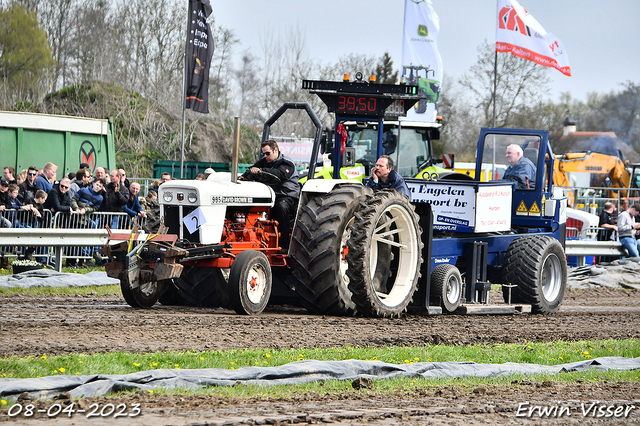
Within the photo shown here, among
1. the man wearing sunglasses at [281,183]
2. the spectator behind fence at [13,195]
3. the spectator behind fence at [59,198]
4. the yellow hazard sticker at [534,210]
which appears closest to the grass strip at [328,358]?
the man wearing sunglasses at [281,183]

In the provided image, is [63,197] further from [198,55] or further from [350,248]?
[350,248]

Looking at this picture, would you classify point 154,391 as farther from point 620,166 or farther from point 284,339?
point 620,166

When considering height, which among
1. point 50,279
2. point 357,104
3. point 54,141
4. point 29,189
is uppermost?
point 357,104

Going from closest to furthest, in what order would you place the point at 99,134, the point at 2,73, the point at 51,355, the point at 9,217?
1. the point at 51,355
2. the point at 9,217
3. the point at 99,134
4. the point at 2,73

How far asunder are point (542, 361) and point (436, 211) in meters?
4.46

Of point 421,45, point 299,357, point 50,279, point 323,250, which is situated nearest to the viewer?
point 299,357

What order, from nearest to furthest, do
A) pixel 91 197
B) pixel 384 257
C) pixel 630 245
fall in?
pixel 384 257
pixel 91 197
pixel 630 245

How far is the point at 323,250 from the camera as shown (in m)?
9.09

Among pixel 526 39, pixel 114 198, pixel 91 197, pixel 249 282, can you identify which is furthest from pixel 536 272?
pixel 526 39

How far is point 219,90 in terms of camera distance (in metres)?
48.8

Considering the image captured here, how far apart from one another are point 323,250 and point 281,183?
3.90 ft

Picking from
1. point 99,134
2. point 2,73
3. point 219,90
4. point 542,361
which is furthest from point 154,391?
point 219,90

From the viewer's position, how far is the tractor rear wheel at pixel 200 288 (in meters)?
9.71

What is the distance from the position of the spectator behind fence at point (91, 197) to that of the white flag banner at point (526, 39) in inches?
459
